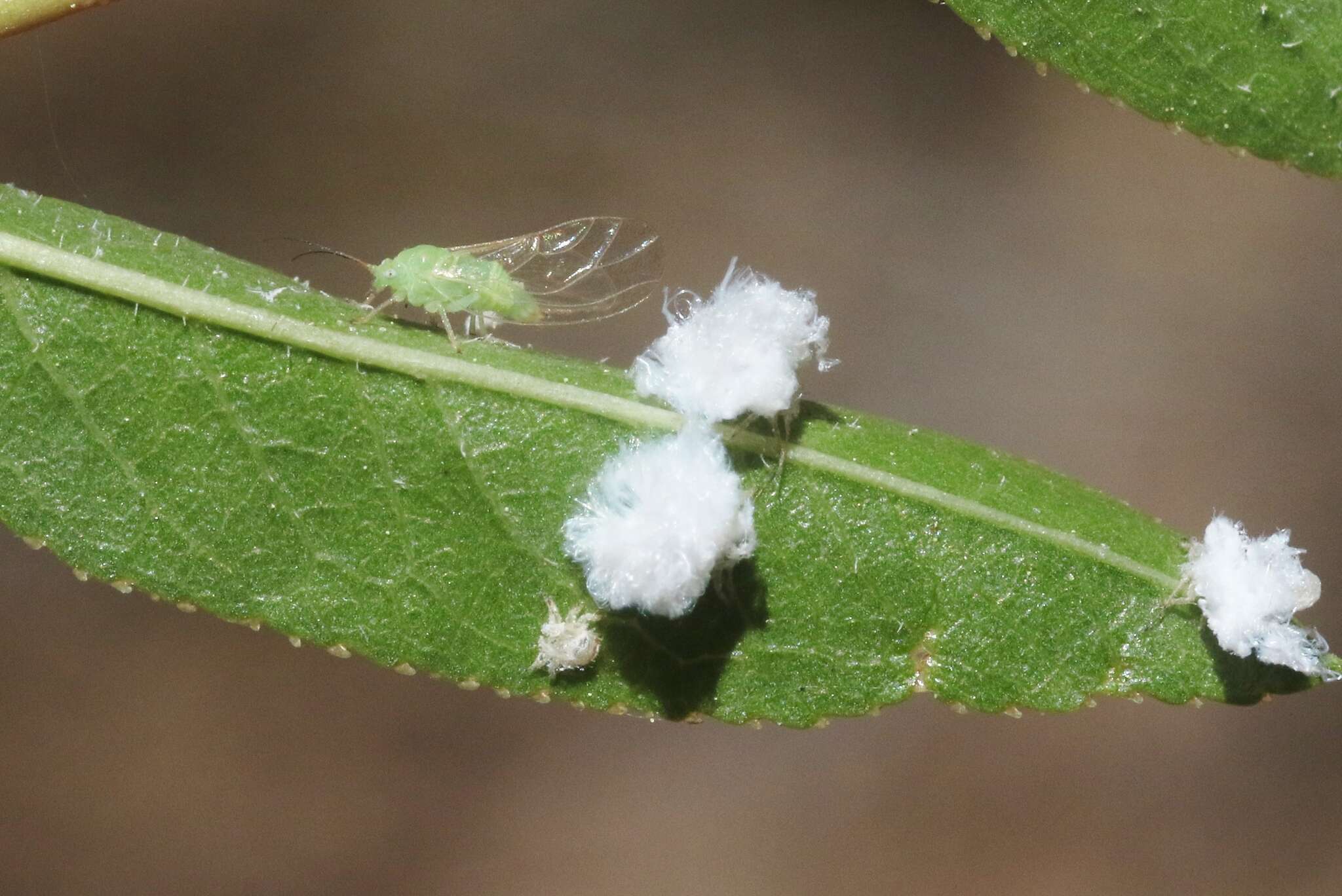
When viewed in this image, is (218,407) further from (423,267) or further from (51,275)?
(423,267)

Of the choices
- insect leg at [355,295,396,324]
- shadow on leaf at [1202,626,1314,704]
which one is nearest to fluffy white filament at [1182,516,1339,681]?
shadow on leaf at [1202,626,1314,704]

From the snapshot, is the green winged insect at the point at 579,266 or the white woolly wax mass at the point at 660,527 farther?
the green winged insect at the point at 579,266

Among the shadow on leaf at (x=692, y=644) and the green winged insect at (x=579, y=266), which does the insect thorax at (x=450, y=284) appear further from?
the shadow on leaf at (x=692, y=644)

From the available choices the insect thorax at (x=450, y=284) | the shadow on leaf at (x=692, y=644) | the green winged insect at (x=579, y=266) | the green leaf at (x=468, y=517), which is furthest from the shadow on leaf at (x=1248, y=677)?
the insect thorax at (x=450, y=284)

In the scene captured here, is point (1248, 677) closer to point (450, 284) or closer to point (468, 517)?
point (468, 517)

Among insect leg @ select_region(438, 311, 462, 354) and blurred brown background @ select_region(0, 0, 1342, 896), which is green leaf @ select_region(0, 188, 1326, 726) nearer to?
insect leg @ select_region(438, 311, 462, 354)

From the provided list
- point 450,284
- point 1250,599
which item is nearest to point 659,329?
point 450,284

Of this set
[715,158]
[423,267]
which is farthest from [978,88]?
[423,267]
